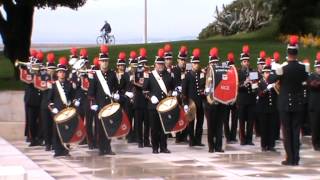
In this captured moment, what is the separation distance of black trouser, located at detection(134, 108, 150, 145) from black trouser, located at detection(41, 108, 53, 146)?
184cm

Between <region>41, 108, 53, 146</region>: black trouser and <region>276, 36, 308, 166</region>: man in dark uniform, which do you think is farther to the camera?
<region>41, 108, 53, 146</region>: black trouser

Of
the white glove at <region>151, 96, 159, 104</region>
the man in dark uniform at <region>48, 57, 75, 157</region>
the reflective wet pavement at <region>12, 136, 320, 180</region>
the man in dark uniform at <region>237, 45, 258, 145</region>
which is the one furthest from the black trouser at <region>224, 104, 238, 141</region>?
the man in dark uniform at <region>48, 57, 75, 157</region>

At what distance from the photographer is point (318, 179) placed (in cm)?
1073

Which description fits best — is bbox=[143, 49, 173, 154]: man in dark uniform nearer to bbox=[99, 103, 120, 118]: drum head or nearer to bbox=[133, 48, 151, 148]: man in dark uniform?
bbox=[99, 103, 120, 118]: drum head

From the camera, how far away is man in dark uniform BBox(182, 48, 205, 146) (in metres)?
14.4

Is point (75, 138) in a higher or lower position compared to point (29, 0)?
lower

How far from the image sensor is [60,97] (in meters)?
13.6

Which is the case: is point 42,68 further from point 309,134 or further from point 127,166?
point 309,134

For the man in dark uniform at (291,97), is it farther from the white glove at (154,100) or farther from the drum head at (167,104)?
the white glove at (154,100)

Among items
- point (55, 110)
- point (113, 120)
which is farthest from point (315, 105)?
point (55, 110)

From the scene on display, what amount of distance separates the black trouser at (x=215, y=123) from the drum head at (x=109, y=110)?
5.77ft

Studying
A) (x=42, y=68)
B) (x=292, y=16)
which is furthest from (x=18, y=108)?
(x=292, y=16)

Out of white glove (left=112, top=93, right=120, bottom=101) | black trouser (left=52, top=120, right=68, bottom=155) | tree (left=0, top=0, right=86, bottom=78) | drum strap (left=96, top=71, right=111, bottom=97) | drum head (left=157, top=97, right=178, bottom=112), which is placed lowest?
black trouser (left=52, top=120, right=68, bottom=155)

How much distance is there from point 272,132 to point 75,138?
376cm
